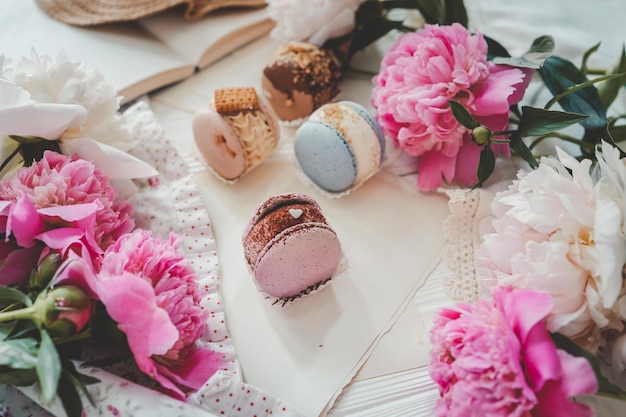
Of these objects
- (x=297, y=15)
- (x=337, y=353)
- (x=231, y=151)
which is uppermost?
(x=297, y=15)

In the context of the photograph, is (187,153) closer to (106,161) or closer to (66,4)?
(106,161)

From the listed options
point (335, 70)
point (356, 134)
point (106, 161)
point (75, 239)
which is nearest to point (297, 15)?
point (335, 70)

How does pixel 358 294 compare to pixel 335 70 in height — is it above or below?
below

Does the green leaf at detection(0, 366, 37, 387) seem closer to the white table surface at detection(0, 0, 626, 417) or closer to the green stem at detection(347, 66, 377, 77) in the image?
the white table surface at detection(0, 0, 626, 417)

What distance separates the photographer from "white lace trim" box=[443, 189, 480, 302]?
0.71 metres

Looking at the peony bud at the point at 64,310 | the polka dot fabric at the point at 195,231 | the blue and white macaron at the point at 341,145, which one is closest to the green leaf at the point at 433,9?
the blue and white macaron at the point at 341,145

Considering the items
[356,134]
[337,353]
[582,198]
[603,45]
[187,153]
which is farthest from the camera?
[603,45]

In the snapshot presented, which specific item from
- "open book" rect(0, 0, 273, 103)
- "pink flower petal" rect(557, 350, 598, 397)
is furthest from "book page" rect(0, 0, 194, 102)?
"pink flower petal" rect(557, 350, 598, 397)

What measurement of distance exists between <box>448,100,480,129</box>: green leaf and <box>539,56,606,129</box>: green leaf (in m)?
0.19

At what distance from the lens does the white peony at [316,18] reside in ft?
2.97

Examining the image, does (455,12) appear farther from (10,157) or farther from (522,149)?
(10,157)

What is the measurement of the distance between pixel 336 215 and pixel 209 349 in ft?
0.90

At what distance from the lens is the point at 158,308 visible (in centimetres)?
50

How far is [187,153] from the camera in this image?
89 cm
